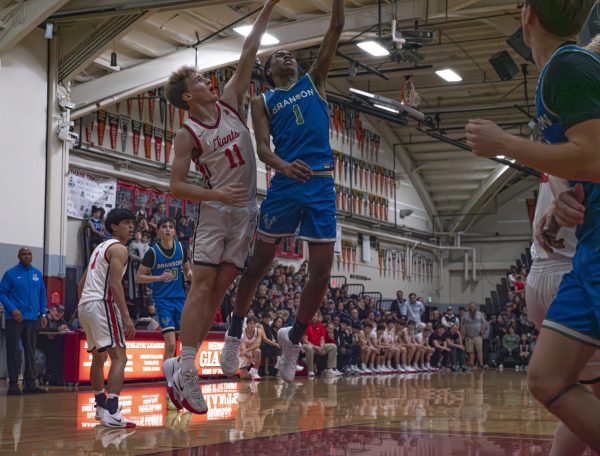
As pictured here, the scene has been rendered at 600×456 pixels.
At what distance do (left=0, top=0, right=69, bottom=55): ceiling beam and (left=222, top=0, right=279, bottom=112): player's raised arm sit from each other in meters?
9.03

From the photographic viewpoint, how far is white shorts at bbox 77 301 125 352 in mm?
7480

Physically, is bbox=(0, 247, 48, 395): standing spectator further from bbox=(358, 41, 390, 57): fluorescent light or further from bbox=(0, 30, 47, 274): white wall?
bbox=(358, 41, 390, 57): fluorescent light

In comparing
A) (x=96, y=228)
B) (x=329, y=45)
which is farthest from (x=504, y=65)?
(x=329, y=45)

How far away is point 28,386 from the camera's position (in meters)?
11.5

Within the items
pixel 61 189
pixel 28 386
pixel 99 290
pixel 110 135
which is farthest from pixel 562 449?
pixel 110 135

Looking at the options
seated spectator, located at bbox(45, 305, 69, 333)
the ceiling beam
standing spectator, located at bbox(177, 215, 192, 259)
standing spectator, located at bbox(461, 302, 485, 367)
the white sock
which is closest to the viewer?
the white sock

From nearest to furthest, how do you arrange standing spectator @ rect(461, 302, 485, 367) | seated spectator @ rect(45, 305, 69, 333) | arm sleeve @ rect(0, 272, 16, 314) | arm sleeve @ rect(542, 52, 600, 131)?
arm sleeve @ rect(542, 52, 600, 131), arm sleeve @ rect(0, 272, 16, 314), seated spectator @ rect(45, 305, 69, 333), standing spectator @ rect(461, 302, 485, 367)

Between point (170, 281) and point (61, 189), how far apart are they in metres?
6.12

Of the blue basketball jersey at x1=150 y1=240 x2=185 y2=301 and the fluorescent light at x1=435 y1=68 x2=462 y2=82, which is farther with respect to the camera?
the fluorescent light at x1=435 y1=68 x2=462 y2=82

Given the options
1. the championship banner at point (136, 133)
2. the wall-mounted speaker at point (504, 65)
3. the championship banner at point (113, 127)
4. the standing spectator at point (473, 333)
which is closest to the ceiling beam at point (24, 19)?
the championship banner at point (113, 127)

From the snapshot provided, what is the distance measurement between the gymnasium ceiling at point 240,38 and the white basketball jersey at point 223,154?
9131mm

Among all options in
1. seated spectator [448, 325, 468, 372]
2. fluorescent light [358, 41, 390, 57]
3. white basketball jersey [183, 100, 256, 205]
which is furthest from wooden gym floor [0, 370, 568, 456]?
seated spectator [448, 325, 468, 372]

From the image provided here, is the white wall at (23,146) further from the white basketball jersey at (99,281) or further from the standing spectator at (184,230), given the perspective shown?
the white basketball jersey at (99,281)

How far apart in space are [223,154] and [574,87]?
9.14ft
